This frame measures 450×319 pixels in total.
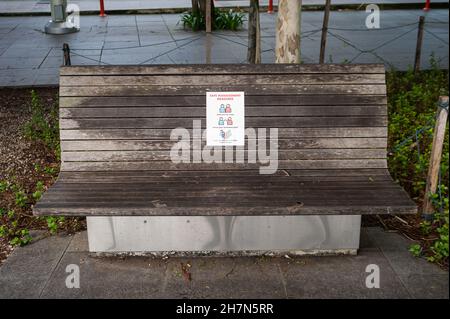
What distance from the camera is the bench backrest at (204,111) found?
4148mm

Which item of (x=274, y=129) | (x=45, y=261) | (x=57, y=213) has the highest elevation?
(x=274, y=129)

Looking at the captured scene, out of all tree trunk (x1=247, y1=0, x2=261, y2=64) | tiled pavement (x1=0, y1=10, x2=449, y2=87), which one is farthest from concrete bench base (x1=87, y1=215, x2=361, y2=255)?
tiled pavement (x1=0, y1=10, x2=449, y2=87)

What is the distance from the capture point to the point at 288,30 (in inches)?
222

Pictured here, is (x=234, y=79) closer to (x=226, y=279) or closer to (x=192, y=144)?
(x=192, y=144)

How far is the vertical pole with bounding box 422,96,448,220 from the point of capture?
165 inches

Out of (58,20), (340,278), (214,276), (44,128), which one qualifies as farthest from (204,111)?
(58,20)

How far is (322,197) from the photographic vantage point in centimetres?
374

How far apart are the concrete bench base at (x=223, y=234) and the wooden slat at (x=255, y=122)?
67 cm

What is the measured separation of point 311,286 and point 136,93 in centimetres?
179

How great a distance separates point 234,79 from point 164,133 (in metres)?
0.63

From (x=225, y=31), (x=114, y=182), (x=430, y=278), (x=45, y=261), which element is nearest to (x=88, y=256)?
(x=45, y=261)

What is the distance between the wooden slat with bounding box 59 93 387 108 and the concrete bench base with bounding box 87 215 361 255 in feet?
2.69

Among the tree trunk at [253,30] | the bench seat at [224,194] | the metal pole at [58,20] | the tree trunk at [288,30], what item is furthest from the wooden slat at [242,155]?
the metal pole at [58,20]

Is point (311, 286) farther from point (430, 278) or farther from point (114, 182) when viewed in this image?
point (114, 182)
